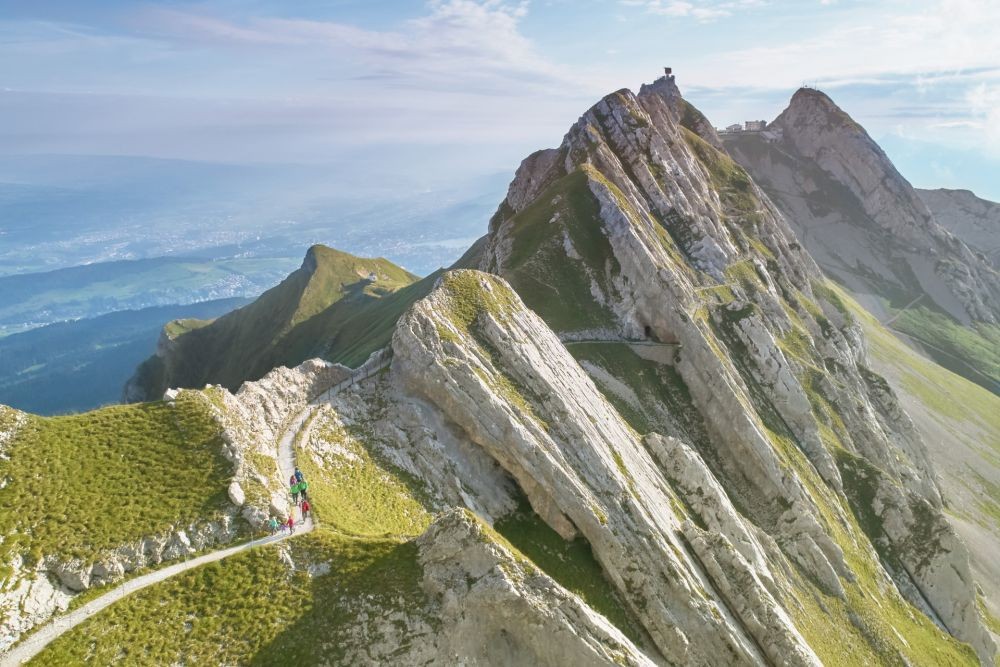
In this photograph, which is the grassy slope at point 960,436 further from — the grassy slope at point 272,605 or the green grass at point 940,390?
the grassy slope at point 272,605

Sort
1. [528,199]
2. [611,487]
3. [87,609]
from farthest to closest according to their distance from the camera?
[528,199]
[611,487]
[87,609]

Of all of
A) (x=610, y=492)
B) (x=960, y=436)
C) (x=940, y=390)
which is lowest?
(x=960, y=436)

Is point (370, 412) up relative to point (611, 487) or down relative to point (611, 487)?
up

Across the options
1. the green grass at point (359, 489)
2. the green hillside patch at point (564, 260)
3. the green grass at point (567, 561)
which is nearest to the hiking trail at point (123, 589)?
the green grass at point (359, 489)

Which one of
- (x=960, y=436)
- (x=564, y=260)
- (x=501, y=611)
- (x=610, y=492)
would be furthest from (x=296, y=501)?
(x=960, y=436)

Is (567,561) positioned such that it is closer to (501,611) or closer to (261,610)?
(501,611)

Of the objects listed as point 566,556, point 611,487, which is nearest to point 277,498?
point 566,556

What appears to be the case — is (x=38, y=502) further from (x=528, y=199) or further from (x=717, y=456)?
(x=528, y=199)
